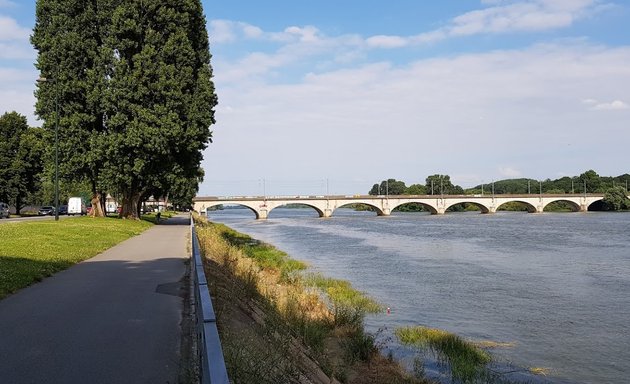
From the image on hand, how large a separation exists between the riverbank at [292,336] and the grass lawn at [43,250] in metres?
4.09

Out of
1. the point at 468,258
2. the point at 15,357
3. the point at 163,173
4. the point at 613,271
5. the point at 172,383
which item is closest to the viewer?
Result: the point at 172,383

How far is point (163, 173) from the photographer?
129 feet

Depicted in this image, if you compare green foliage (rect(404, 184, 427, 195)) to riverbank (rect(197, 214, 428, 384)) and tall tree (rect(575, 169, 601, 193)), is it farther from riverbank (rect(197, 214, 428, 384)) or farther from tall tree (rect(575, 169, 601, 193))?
riverbank (rect(197, 214, 428, 384))

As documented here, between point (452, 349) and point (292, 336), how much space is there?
4.07 m

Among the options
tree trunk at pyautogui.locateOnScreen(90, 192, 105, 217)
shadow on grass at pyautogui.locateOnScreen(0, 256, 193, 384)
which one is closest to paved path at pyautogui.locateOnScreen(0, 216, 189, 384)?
shadow on grass at pyautogui.locateOnScreen(0, 256, 193, 384)

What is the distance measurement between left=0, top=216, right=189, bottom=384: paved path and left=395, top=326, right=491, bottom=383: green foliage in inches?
224

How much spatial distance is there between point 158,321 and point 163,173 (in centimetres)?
3190

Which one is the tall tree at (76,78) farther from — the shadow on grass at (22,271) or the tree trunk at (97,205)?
the shadow on grass at (22,271)

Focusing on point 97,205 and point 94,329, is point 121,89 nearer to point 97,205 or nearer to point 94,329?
point 97,205

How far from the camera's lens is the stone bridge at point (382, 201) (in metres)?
112

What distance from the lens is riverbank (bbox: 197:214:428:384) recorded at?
684 cm

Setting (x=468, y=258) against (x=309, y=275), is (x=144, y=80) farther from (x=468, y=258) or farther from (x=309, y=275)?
(x=468, y=258)

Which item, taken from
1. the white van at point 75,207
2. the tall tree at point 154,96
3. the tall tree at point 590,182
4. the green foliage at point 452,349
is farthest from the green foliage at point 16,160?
the tall tree at point 590,182

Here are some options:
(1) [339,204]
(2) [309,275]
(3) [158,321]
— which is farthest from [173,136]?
(1) [339,204]
